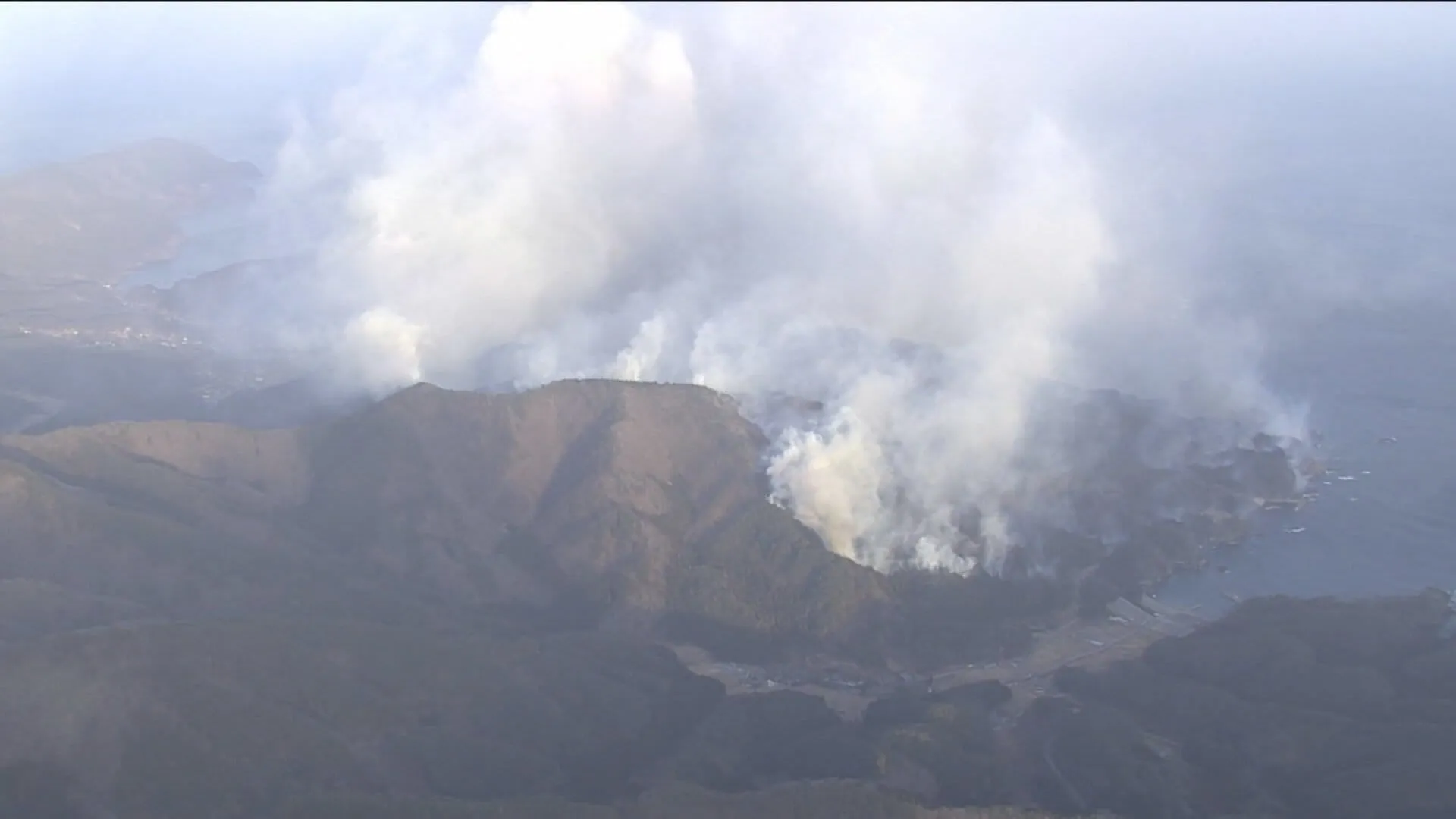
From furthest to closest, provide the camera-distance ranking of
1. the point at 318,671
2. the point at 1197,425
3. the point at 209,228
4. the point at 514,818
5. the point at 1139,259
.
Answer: the point at 209,228 < the point at 1139,259 < the point at 1197,425 < the point at 318,671 < the point at 514,818

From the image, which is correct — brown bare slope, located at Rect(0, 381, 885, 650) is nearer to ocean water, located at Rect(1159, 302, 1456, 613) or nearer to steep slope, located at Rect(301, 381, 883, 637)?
steep slope, located at Rect(301, 381, 883, 637)

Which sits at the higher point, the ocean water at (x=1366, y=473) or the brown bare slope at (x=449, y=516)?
the ocean water at (x=1366, y=473)

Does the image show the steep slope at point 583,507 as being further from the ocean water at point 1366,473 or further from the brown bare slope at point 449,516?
the ocean water at point 1366,473

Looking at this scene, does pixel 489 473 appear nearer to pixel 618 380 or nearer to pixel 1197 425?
pixel 618 380

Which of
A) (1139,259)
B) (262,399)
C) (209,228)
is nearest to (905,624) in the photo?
(262,399)

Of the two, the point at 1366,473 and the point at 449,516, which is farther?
the point at 1366,473

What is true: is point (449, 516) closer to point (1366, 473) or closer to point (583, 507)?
point (583, 507)

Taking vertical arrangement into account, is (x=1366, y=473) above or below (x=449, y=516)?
above

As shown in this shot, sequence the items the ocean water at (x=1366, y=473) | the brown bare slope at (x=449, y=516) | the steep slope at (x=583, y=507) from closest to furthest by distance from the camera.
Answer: the brown bare slope at (x=449, y=516), the steep slope at (x=583, y=507), the ocean water at (x=1366, y=473)

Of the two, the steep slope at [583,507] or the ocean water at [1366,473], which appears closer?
the steep slope at [583,507]

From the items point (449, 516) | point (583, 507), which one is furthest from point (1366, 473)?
point (449, 516)

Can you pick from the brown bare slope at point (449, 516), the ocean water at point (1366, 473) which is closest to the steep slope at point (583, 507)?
the brown bare slope at point (449, 516)
